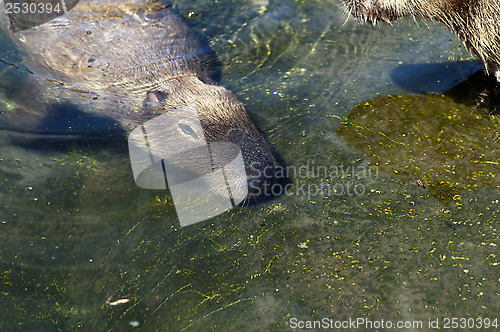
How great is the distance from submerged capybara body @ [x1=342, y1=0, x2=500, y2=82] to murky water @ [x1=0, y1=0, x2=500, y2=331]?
528 mm

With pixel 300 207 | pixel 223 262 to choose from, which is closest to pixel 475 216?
pixel 300 207

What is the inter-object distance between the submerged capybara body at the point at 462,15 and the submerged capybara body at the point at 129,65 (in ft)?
4.98

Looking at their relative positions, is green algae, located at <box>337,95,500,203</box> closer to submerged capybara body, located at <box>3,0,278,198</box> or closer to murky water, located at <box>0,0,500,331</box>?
murky water, located at <box>0,0,500,331</box>

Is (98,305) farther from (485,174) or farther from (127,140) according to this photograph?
(485,174)

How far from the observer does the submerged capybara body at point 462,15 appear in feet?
12.0

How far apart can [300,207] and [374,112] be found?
4.52 ft

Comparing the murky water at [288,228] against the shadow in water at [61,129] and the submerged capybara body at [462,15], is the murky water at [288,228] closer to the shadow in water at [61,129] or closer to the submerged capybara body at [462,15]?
the shadow in water at [61,129]

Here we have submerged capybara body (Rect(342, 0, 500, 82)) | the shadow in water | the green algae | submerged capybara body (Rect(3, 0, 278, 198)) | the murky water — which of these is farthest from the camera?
submerged capybara body (Rect(3, 0, 278, 198))

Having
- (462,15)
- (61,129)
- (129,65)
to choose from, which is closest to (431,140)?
(462,15)

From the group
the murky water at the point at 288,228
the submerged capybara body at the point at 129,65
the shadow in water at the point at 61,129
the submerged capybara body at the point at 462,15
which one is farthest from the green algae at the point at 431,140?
the shadow in water at the point at 61,129

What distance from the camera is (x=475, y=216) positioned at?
311cm

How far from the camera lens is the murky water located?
8.93 ft

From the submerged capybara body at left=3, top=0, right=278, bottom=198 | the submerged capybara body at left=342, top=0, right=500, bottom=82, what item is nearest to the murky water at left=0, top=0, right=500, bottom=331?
the submerged capybara body at left=3, top=0, right=278, bottom=198

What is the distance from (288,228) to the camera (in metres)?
3.18
